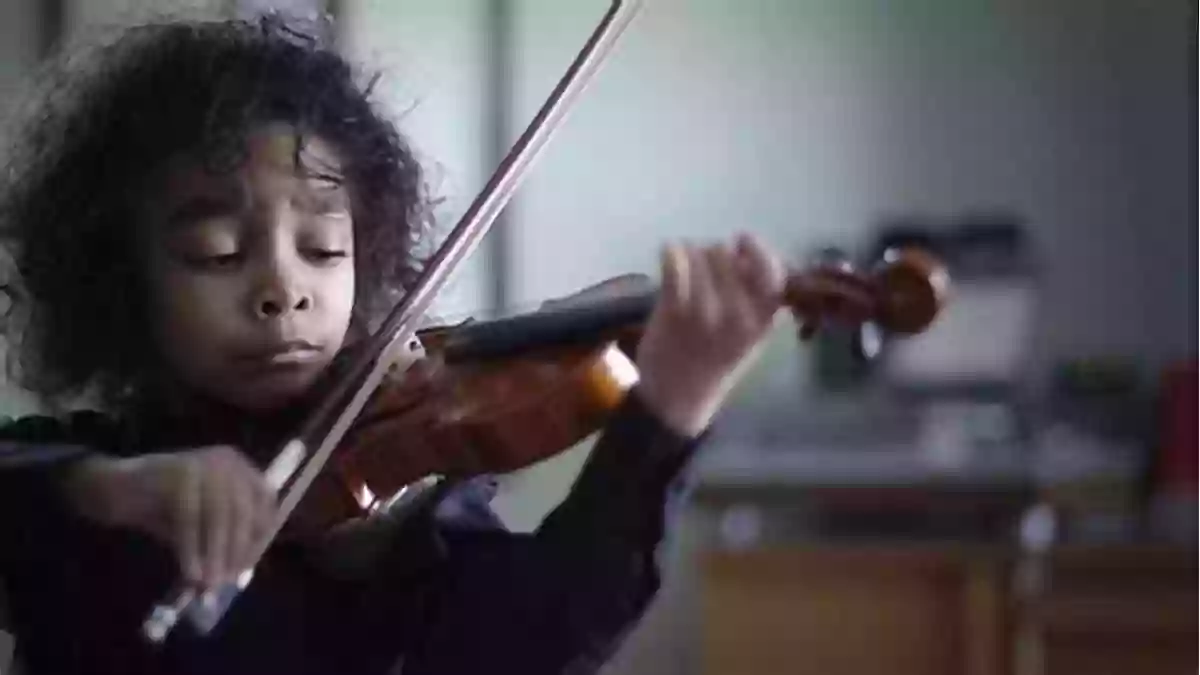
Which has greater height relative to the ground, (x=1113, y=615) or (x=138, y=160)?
(x=138, y=160)

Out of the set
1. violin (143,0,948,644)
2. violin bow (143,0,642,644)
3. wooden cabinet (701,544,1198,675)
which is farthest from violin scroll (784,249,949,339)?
wooden cabinet (701,544,1198,675)

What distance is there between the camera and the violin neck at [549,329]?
0.50 m

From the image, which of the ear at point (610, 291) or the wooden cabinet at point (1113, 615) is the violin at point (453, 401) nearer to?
the ear at point (610, 291)

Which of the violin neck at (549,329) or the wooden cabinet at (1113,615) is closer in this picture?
the violin neck at (549,329)

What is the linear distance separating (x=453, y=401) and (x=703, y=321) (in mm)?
88

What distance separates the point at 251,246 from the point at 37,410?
0.13 m

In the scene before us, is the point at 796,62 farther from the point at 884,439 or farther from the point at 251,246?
the point at 251,246

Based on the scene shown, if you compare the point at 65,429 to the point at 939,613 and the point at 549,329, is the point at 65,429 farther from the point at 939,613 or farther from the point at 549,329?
the point at 939,613

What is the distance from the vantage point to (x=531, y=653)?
492 mm

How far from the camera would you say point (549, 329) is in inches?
20.3

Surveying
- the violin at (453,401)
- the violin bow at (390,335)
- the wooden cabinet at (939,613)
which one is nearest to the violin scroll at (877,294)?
the violin at (453,401)

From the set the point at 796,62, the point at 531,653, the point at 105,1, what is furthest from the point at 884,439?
the point at 531,653

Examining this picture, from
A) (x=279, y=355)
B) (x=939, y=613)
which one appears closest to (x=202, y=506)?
(x=279, y=355)

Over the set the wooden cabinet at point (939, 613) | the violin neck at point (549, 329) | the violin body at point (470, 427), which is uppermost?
the violin neck at point (549, 329)
